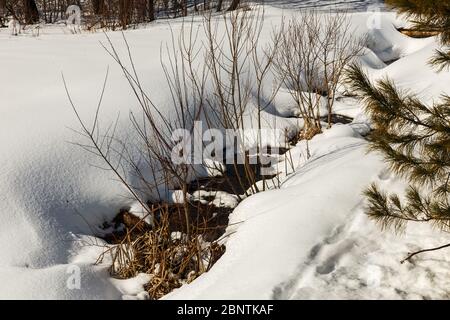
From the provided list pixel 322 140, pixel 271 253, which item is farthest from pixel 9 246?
pixel 322 140

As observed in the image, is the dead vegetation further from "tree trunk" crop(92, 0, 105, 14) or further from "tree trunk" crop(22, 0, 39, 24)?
"tree trunk" crop(22, 0, 39, 24)

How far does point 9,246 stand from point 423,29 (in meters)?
2.69

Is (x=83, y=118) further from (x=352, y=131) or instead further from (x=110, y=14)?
(x=110, y=14)

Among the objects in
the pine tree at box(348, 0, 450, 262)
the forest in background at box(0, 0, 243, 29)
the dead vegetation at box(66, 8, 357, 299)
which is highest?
the forest in background at box(0, 0, 243, 29)

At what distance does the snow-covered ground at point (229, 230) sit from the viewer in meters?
2.84

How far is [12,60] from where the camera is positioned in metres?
6.65

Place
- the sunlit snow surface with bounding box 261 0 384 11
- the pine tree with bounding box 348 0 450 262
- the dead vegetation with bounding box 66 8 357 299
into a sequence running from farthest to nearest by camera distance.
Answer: the sunlit snow surface with bounding box 261 0 384 11
the dead vegetation with bounding box 66 8 357 299
the pine tree with bounding box 348 0 450 262

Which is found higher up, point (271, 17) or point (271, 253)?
point (271, 17)

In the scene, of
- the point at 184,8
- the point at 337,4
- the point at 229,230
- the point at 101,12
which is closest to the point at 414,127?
the point at 229,230

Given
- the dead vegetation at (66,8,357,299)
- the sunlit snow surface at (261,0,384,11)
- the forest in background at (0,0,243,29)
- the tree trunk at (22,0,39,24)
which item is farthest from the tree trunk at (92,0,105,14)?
the dead vegetation at (66,8,357,299)

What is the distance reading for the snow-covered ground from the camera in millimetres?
2838

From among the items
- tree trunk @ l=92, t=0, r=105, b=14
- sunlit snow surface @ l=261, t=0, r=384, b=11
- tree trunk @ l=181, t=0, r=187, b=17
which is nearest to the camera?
tree trunk @ l=92, t=0, r=105, b=14

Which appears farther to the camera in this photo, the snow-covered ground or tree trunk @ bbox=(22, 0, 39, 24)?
tree trunk @ bbox=(22, 0, 39, 24)

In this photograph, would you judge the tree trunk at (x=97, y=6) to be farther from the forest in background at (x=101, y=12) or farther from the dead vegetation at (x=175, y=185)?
the dead vegetation at (x=175, y=185)
